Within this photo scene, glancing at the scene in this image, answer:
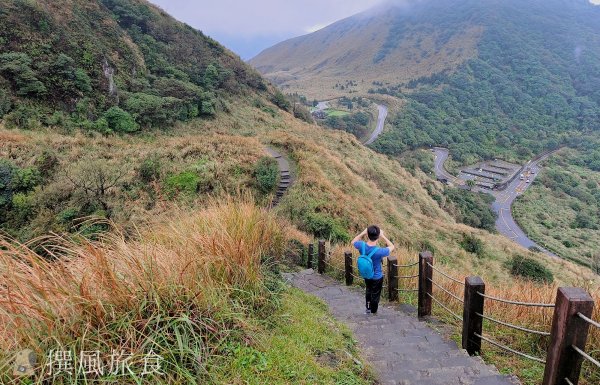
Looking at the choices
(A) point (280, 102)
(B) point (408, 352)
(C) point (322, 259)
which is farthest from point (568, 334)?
(A) point (280, 102)

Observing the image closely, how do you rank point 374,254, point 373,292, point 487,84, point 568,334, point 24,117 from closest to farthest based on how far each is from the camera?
point 568,334
point 374,254
point 373,292
point 24,117
point 487,84

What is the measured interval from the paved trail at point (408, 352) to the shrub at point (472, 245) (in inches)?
612

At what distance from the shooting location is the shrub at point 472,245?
18609 mm

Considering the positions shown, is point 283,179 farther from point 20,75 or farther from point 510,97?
point 510,97

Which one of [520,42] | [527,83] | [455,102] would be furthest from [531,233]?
[520,42]

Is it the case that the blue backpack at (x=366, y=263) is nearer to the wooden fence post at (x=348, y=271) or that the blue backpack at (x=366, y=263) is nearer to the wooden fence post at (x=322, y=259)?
the wooden fence post at (x=348, y=271)

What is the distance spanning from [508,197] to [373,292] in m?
77.5

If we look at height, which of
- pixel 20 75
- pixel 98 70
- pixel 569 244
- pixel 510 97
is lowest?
pixel 569 244

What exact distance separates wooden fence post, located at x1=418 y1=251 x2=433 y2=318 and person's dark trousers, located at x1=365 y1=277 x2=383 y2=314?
22.1 inches

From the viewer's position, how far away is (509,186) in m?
74.6

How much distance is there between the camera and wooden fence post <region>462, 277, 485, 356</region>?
10.4 feet

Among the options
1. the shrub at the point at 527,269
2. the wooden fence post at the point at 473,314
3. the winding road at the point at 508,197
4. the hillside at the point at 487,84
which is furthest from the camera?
the hillside at the point at 487,84

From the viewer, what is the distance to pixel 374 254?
458 cm

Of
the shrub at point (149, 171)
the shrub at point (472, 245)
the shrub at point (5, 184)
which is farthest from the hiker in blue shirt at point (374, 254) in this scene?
the shrub at point (472, 245)
